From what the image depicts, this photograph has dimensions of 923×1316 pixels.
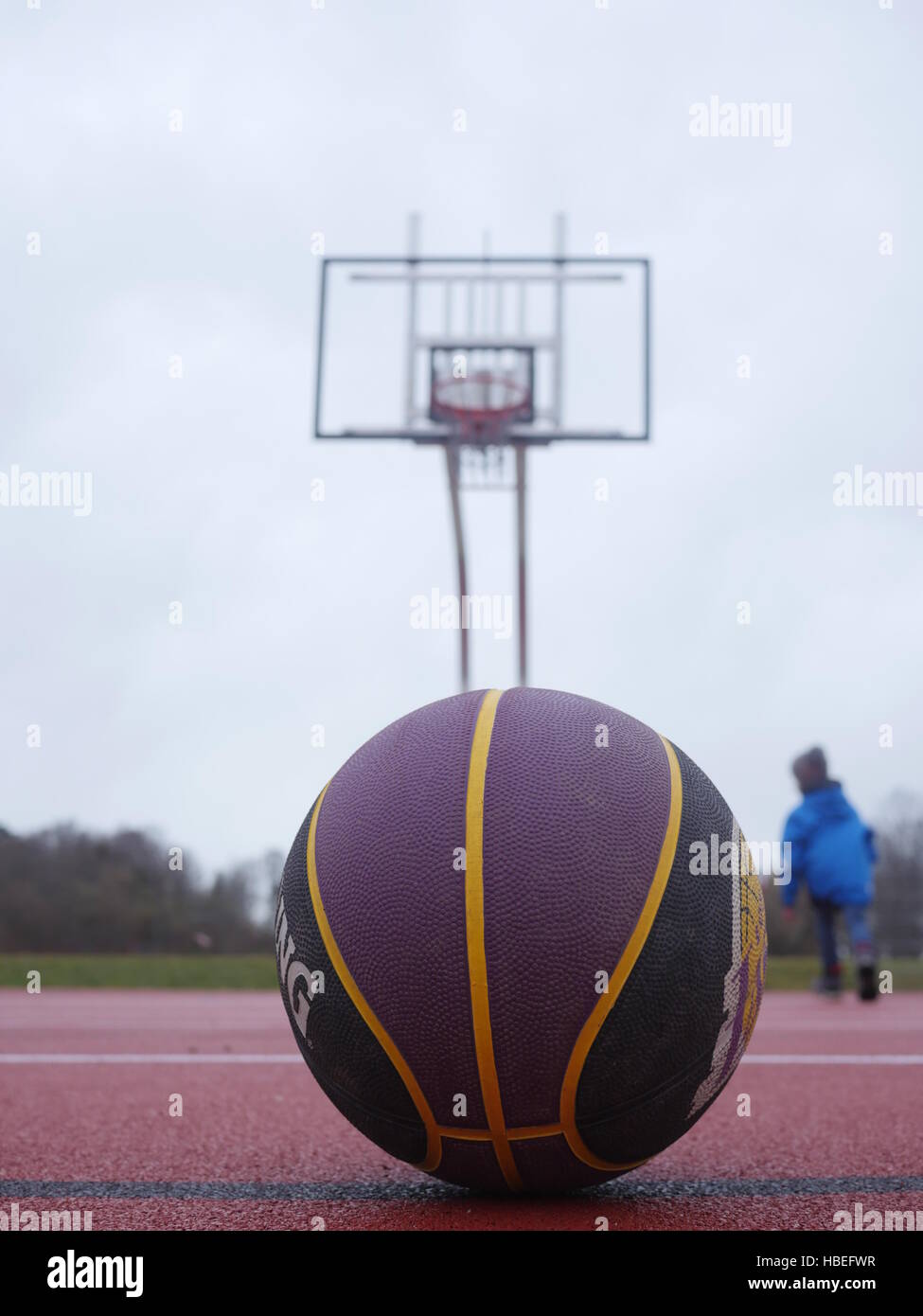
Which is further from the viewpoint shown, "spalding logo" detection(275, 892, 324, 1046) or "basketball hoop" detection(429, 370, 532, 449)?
Result: "basketball hoop" detection(429, 370, 532, 449)

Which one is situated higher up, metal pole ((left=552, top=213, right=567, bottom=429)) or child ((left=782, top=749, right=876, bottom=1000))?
metal pole ((left=552, top=213, right=567, bottom=429))

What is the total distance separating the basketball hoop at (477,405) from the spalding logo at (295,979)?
374 inches

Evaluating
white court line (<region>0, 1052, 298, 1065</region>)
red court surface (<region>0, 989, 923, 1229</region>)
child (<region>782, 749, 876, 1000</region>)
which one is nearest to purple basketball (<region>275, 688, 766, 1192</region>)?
red court surface (<region>0, 989, 923, 1229</region>)

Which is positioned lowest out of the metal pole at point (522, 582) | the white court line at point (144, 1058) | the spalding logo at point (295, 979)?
the white court line at point (144, 1058)

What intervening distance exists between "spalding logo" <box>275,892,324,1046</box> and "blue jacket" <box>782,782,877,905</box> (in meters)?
6.87

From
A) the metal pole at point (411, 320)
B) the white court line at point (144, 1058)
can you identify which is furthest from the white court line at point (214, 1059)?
the metal pole at point (411, 320)

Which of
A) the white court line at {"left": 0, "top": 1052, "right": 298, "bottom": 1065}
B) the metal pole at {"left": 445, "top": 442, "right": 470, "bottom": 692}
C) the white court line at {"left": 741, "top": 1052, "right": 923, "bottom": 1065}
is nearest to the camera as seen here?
the white court line at {"left": 741, "top": 1052, "right": 923, "bottom": 1065}

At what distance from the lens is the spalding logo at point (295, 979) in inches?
112

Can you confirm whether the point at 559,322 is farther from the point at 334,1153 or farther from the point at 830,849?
the point at 334,1153

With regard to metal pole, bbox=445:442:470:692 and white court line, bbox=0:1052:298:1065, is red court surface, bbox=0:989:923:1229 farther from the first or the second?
metal pole, bbox=445:442:470:692

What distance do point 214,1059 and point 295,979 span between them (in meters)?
3.43

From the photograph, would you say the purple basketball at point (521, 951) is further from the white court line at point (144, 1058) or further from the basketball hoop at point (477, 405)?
the basketball hoop at point (477, 405)

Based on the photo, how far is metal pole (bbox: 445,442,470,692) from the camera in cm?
1249

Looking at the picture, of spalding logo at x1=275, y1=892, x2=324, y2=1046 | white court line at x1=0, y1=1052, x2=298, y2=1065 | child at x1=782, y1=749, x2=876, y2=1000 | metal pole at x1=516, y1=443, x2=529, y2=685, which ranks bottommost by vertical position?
white court line at x1=0, y1=1052, x2=298, y2=1065
